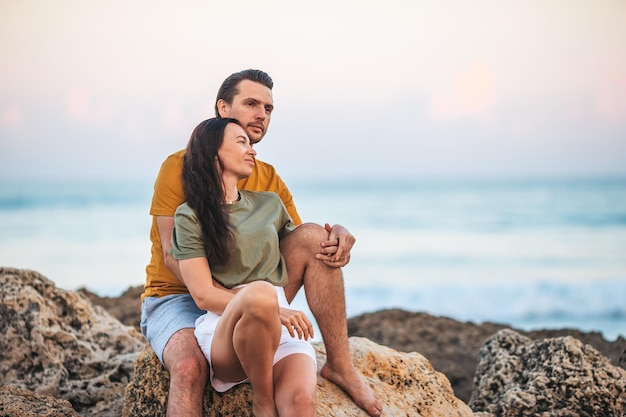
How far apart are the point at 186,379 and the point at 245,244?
0.68 metres

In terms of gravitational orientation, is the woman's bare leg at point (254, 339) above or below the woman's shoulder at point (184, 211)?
below

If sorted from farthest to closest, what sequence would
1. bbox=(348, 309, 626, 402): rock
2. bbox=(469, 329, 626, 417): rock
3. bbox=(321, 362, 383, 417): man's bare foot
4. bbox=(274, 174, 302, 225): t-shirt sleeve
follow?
bbox=(348, 309, 626, 402): rock, bbox=(469, 329, 626, 417): rock, bbox=(274, 174, 302, 225): t-shirt sleeve, bbox=(321, 362, 383, 417): man's bare foot

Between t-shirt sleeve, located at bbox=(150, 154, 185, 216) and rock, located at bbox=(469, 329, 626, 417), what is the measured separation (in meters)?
2.38

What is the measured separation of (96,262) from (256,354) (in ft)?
64.0

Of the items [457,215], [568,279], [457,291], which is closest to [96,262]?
[457,291]

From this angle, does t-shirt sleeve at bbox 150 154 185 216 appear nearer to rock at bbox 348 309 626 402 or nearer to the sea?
rock at bbox 348 309 626 402

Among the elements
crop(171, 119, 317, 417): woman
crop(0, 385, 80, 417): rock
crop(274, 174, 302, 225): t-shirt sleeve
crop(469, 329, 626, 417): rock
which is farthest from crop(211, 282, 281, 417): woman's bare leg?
crop(469, 329, 626, 417): rock

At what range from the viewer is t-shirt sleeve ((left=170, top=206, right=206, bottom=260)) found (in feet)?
11.7

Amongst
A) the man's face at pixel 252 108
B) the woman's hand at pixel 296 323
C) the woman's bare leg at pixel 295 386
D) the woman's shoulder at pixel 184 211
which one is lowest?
the woman's bare leg at pixel 295 386

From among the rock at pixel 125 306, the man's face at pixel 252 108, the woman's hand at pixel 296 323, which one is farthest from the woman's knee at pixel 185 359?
the rock at pixel 125 306

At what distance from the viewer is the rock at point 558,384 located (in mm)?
4719

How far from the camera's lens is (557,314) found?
579 inches

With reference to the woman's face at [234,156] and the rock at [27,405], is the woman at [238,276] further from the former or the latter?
the rock at [27,405]

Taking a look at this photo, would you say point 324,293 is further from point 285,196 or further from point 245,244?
point 285,196
